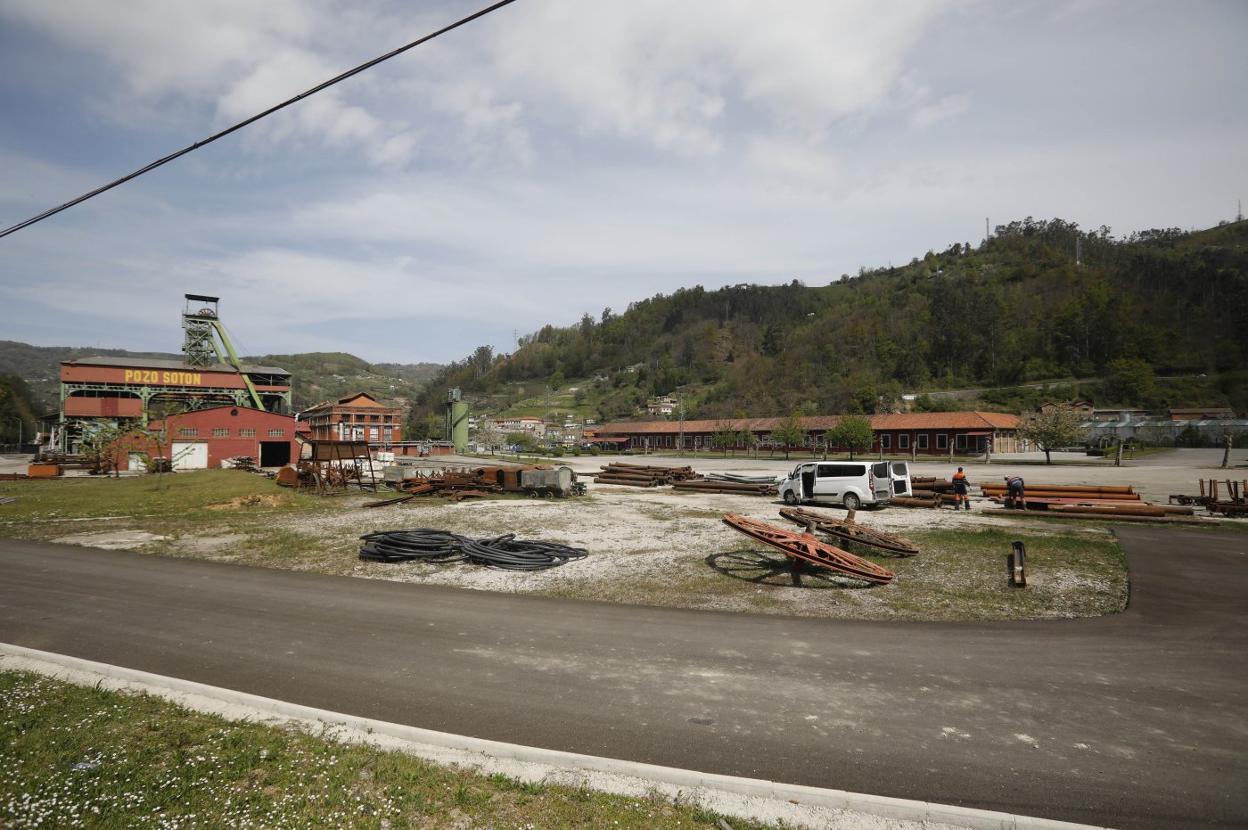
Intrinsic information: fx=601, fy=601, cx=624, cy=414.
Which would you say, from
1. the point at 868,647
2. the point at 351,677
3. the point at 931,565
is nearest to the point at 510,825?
the point at 351,677

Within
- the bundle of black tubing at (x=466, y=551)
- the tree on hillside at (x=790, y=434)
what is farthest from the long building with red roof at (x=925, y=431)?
the bundle of black tubing at (x=466, y=551)

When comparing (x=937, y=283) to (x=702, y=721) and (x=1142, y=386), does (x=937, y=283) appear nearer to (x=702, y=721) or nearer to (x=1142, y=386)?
(x=1142, y=386)

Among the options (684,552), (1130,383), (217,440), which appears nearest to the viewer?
(684,552)

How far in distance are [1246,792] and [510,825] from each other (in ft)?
21.3

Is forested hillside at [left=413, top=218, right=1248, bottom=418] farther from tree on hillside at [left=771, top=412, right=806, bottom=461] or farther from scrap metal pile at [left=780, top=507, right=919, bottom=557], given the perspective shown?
scrap metal pile at [left=780, top=507, right=919, bottom=557]

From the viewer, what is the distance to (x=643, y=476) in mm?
38969

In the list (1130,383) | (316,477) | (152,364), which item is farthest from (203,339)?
(1130,383)

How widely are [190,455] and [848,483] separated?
5178 cm

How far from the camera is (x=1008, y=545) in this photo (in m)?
16.5

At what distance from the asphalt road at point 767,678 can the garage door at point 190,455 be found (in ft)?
141

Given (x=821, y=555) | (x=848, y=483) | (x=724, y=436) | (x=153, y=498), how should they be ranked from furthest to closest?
(x=724, y=436) < (x=153, y=498) < (x=848, y=483) < (x=821, y=555)

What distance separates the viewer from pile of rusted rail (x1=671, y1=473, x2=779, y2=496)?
107 feet

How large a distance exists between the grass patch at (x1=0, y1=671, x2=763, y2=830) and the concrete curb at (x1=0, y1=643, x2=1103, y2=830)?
0.68 ft

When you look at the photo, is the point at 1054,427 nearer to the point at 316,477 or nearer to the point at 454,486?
the point at 454,486
